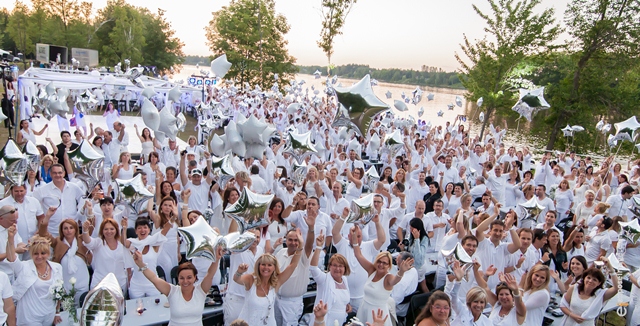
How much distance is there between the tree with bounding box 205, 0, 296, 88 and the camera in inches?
1423

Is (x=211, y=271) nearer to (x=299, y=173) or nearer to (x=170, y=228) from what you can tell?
(x=170, y=228)

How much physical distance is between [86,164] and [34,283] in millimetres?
2549

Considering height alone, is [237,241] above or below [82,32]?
below

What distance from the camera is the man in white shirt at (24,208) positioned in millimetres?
5156

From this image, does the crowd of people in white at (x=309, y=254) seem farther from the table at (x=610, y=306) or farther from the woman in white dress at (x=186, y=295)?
the table at (x=610, y=306)

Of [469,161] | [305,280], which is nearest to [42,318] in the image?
[305,280]

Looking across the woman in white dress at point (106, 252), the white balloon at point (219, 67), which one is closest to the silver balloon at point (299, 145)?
the woman in white dress at point (106, 252)

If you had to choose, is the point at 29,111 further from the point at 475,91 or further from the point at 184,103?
the point at 475,91

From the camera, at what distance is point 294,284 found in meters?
4.29

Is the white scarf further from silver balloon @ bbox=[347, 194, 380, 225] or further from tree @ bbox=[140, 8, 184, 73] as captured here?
tree @ bbox=[140, 8, 184, 73]

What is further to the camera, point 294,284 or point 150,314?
point 294,284

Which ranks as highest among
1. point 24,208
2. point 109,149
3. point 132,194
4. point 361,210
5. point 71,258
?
point 361,210

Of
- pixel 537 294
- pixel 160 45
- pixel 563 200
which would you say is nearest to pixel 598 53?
pixel 563 200

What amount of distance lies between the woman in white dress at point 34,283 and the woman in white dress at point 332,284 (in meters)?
2.48
